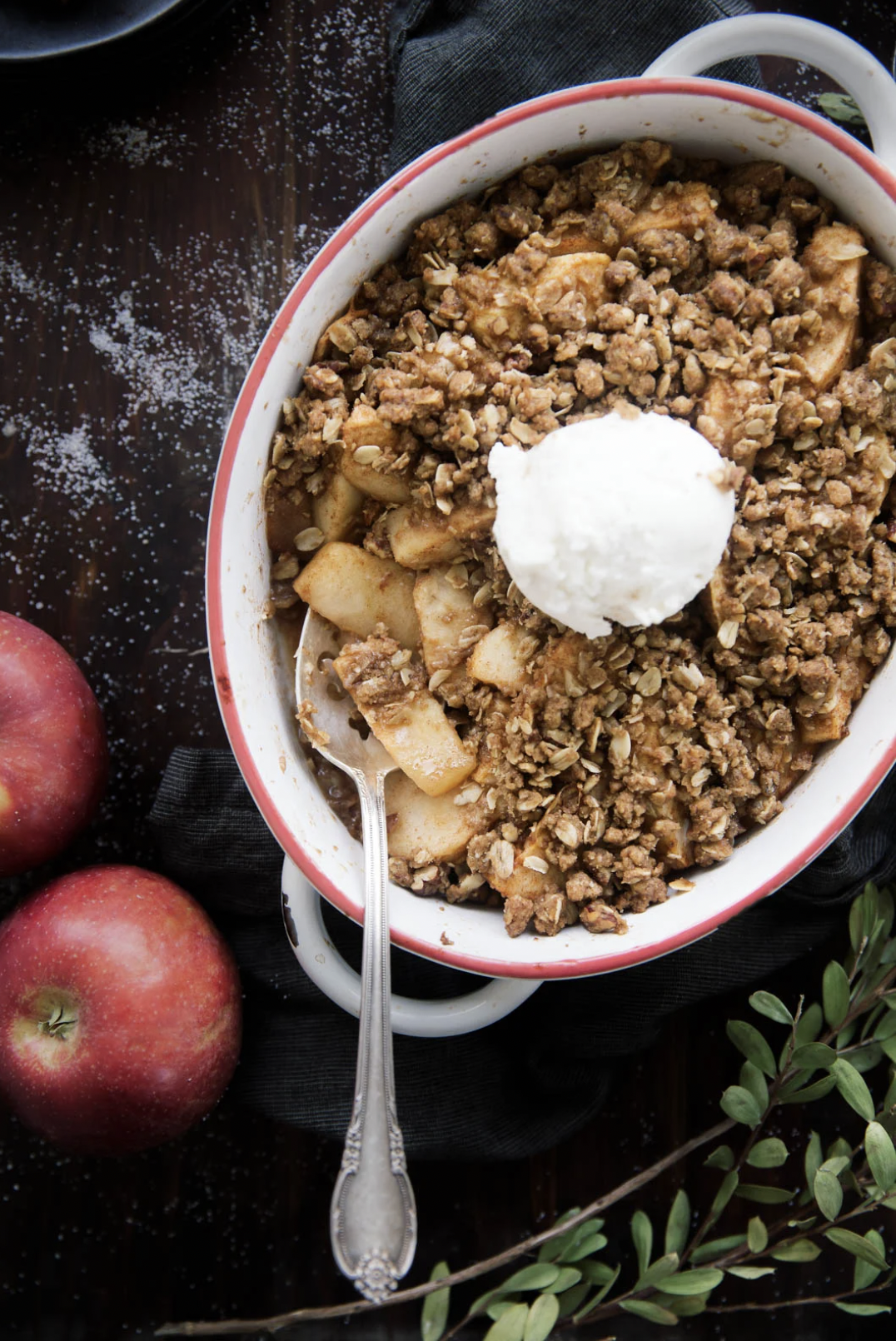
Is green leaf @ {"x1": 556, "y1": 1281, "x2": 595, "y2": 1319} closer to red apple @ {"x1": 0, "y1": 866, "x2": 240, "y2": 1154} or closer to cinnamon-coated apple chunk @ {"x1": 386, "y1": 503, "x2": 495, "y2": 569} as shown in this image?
red apple @ {"x1": 0, "y1": 866, "x2": 240, "y2": 1154}

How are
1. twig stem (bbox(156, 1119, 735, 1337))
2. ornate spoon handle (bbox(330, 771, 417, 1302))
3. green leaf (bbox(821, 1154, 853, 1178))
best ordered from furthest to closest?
twig stem (bbox(156, 1119, 735, 1337)) → green leaf (bbox(821, 1154, 853, 1178)) → ornate spoon handle (bbox(330, 771, 417, 1302))

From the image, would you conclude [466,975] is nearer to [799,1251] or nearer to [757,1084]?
[757,1084]

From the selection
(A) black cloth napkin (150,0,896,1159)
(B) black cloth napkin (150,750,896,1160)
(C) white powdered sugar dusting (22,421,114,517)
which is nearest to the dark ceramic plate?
(A) black cloth napkin (150,0,896,1159)

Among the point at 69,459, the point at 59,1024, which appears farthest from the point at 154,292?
the point at 59,1024

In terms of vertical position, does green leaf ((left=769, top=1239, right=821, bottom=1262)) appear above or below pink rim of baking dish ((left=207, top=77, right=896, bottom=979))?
below

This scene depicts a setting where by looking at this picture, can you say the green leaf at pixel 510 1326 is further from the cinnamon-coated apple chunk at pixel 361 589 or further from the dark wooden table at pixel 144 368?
the cinnamon-coated apple chunk at pixel 361 589

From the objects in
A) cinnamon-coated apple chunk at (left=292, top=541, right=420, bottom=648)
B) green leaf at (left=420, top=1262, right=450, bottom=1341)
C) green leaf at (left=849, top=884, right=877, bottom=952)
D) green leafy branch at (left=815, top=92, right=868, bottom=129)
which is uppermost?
green leafy branch at (left=815, top=92, right=868, bottom=129)

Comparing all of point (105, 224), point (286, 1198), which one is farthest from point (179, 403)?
point (286, 1198)

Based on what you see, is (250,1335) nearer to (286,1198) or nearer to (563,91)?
(286,1198)
